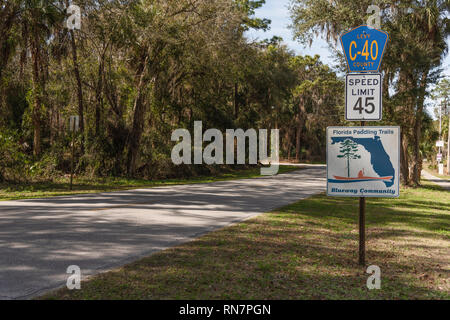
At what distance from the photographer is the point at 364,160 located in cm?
651

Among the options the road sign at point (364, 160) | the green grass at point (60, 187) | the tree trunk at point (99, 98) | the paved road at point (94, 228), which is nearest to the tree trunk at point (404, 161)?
the paved road at point (94, 228)

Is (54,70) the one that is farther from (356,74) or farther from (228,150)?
(356,74)

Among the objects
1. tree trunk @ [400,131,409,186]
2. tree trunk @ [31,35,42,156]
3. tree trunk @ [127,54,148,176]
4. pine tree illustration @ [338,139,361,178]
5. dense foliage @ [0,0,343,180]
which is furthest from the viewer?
tree trunk @ [127,54,148,176]

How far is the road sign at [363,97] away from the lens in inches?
253

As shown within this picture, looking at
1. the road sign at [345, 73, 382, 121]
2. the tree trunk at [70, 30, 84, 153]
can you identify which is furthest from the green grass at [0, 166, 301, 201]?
the road sign at [345, 73, 382, 121]

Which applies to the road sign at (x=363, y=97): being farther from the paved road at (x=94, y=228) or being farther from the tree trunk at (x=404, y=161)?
the tree trunk at (x=404, y=161)

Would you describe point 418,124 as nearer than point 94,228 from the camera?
No

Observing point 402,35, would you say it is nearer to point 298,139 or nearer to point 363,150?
point 363,150

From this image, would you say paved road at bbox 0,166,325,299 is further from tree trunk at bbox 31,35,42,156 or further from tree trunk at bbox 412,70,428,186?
tree trunk at bbox 412,70,428,186

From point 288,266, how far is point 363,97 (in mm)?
2793

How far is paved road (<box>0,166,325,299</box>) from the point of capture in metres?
5.95

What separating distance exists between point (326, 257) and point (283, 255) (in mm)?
719

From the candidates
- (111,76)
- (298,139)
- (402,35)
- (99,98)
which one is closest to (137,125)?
(99,98)

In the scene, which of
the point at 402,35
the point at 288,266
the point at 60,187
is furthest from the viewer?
the point at 402,35
